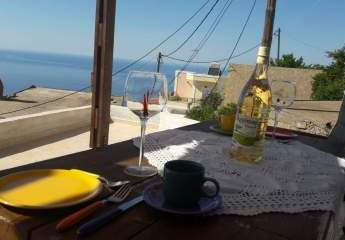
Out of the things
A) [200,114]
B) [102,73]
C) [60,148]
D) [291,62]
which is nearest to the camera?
[102,73]

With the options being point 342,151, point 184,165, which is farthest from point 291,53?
point 184,165

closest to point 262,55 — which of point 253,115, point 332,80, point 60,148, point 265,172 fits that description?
point 253,115

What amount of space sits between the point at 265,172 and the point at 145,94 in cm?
39

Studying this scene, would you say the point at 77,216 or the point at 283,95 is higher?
the point at 283,95

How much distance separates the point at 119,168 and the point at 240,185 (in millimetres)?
303

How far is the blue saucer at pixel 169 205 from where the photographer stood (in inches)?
26.1

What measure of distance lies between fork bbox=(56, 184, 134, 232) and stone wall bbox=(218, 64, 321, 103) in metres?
10.7

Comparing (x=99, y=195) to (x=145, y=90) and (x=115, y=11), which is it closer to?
(x=145, y=90)

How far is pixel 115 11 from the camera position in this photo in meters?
3.09

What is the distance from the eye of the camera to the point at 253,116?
1023 millimetres

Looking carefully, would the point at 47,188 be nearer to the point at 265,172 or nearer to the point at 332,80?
the point at 265,172

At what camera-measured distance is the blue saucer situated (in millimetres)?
662

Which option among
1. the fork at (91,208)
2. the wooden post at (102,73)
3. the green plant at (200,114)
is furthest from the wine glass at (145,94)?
the green plant at (200,114)

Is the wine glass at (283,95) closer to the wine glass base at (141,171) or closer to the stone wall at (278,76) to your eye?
the wine glass base at (141,171)
